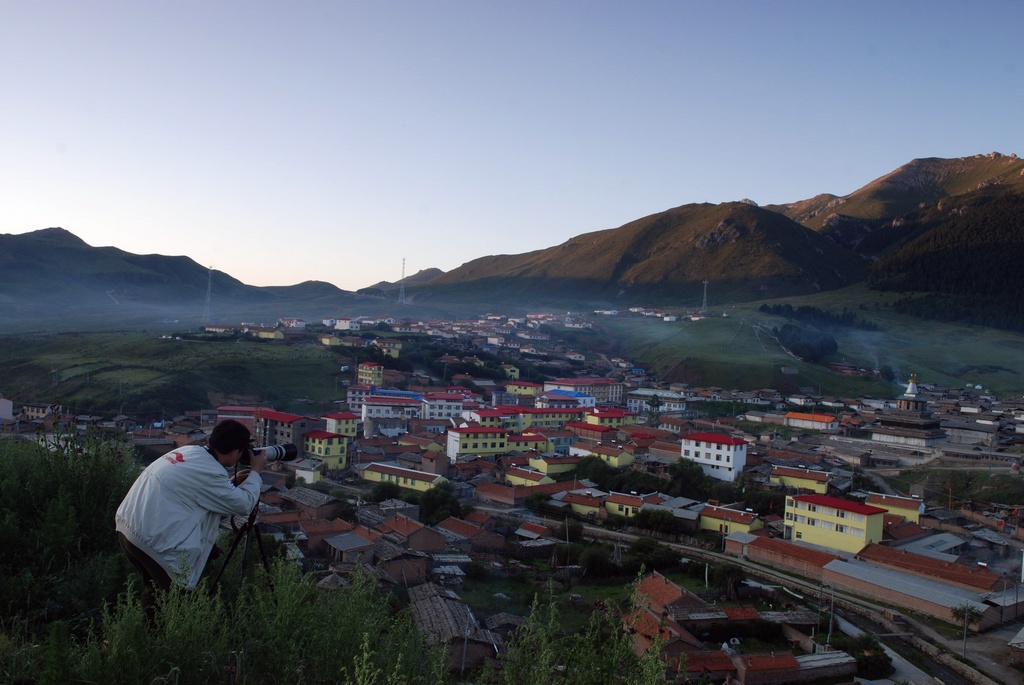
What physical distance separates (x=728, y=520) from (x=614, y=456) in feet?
15.9

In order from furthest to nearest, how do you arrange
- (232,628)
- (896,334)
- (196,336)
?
(896,334) < (196,336) < (232,628)

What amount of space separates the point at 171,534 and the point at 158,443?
17312mm

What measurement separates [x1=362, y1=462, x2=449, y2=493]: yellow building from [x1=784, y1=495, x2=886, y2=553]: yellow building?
7579mm

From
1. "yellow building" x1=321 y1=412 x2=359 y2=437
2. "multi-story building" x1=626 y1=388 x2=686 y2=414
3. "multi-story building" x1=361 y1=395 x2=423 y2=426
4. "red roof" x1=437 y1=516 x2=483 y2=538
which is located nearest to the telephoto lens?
"red roof" x1=437 y1=516 x2=483 y2=538

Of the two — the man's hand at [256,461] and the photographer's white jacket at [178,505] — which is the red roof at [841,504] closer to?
the man's hand at [256,461]

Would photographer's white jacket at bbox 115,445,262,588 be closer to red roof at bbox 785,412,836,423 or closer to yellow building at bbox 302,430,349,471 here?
yellow building at bbox 302,430,349,471

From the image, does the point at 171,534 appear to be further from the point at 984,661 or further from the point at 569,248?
the point at 569,248

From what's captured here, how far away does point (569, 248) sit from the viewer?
111m

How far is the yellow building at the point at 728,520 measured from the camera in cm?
1472

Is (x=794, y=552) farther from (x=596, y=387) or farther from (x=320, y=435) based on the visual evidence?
(x=596, y=387)

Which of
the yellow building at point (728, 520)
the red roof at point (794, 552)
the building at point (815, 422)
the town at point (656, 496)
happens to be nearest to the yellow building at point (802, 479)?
the town at point (656, 496)

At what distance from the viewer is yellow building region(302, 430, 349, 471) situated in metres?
19.6

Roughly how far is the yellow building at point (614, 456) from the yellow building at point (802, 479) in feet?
11.7

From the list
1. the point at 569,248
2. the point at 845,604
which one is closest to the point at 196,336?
the point at 845,604
